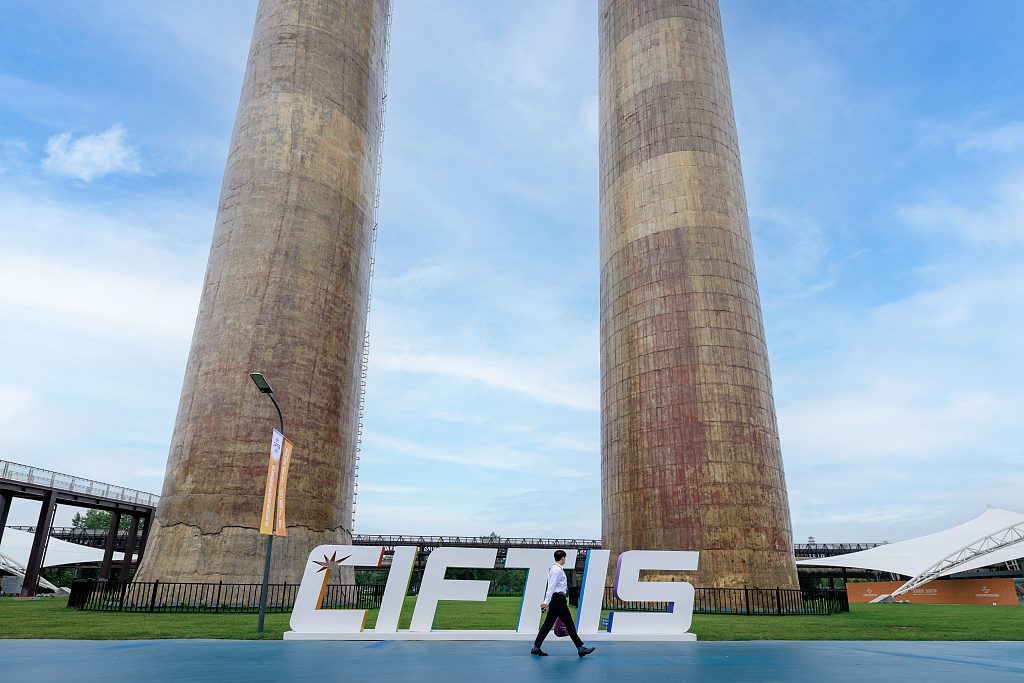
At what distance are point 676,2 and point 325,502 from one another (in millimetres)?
37449

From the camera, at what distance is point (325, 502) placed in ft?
109

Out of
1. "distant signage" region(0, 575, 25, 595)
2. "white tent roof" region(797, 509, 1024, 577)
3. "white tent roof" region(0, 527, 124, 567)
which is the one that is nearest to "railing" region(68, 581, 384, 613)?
"distant signage" region(0, 575, 25, 595)

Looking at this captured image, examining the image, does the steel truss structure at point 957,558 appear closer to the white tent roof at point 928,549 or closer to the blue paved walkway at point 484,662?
the white tent roof at point 928,549

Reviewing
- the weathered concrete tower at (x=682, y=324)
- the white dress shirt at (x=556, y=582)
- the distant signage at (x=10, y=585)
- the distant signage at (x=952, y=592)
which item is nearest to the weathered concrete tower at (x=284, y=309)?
the weathered concrete tower at (x=682, y=324)

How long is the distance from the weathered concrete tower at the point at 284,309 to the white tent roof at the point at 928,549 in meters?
48.1

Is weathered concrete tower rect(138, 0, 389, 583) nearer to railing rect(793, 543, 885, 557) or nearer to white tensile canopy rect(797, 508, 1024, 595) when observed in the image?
white tensile canopy rect(797, 508, 1024, 595)

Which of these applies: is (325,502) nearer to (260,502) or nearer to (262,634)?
(260,502)

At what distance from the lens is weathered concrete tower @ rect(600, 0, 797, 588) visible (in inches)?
1229

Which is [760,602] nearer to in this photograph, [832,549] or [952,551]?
[952,551]

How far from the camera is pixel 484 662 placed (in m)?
9.63

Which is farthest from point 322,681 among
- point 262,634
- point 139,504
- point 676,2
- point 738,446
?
point 139,504

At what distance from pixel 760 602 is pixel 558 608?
21.3 meters

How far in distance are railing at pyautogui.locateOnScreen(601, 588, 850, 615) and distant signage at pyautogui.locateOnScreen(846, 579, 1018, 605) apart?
21417 mm

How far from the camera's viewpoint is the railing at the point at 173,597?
25.4 m
